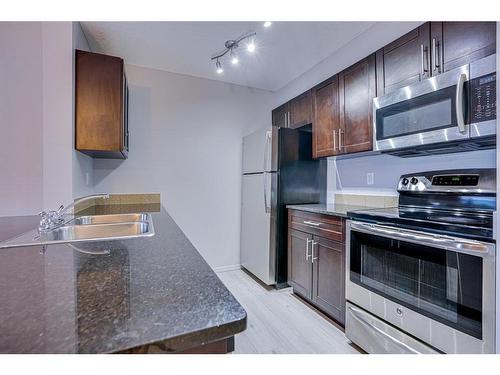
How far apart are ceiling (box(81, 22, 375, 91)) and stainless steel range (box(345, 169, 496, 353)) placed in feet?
4.91

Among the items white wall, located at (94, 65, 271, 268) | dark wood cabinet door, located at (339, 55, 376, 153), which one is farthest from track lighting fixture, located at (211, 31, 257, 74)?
dark wood cabinet door, located at (339, 55, 376, 153)

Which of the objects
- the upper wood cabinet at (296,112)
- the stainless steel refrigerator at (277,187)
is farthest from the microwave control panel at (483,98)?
the stainless steel refrigerator at (277,187)

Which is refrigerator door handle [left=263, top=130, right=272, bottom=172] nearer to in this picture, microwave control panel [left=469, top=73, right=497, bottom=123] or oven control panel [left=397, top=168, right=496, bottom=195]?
oven control panel [left=397, top=168, right=496, bottom=195]

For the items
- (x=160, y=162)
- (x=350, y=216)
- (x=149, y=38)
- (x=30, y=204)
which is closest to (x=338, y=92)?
(x=350, y=216)

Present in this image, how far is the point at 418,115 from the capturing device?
164 centimetres

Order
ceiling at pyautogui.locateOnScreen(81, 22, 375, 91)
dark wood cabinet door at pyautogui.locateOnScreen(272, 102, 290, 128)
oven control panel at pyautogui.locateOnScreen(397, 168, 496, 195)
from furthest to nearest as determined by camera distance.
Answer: dark wood cabinet door at pyautogui.locateOnScreen(272, 102, 290, 128) < ceiling at pyautogui.locateOnScreen(81, 22, 375, 91) < oven control panel at pyautogui.locateOnScreen(397, 168, 496, 195)

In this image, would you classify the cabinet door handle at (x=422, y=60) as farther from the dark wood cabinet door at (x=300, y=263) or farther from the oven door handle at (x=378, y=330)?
the oven door handle at (x=378, y=330)

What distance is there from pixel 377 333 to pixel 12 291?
1.77 m

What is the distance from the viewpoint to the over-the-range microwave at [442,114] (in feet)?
4.40

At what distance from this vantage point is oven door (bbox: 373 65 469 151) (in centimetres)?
142

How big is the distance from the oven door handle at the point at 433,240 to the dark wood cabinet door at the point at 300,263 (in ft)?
2.61

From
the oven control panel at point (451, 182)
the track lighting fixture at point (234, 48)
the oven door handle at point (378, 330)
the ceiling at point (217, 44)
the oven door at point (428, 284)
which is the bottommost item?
the oven door handle at point (378, 330)

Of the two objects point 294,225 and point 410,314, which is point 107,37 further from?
point 410,314

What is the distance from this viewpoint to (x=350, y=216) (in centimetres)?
179
